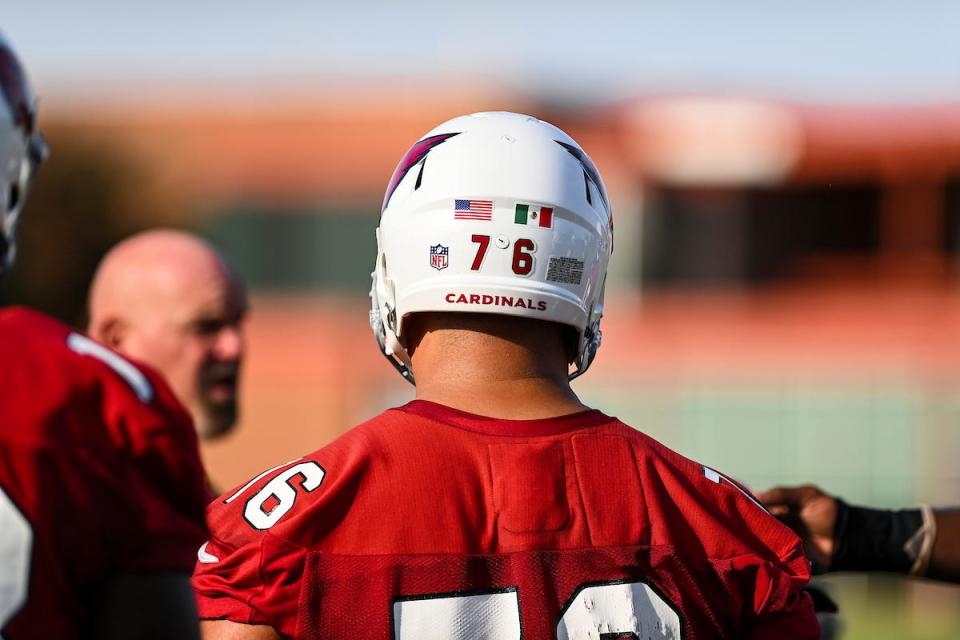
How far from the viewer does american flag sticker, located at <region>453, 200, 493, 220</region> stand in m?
2.39

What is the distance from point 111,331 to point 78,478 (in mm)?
2770

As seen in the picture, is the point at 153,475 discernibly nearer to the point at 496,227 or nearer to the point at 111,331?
the point at 496,227

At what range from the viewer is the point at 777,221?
22.9 meters

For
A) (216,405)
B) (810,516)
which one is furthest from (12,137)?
(216,405)

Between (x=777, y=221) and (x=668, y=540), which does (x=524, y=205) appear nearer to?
(x=668, y=540)

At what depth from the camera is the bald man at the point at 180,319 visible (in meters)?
4.80

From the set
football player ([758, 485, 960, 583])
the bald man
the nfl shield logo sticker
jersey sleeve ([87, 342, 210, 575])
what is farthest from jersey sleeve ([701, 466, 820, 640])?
the bald man

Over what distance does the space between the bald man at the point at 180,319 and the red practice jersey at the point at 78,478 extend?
2.45 meters

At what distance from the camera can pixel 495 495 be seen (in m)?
2.17

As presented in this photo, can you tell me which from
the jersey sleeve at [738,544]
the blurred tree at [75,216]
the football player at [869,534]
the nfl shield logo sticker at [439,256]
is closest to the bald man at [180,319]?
the football player at [869,534]

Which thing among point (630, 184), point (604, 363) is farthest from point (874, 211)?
point (604, 363)

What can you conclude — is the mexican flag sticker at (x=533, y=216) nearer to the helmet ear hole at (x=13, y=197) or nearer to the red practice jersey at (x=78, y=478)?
the red practice jersey at (x=78, y=478)

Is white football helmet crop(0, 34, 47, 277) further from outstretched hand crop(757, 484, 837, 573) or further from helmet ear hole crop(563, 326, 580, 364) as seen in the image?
outstretched hand crop(757, 484, 837, 573)

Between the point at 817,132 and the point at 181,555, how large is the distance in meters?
A: 20.3
